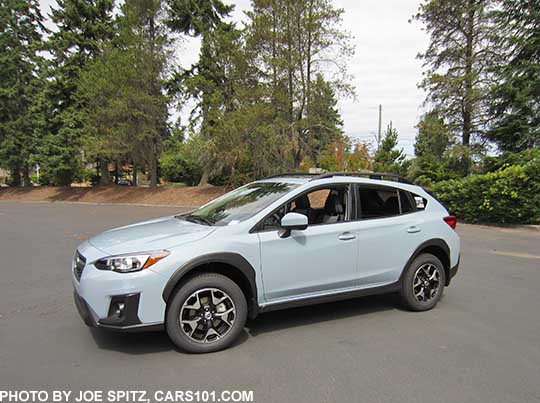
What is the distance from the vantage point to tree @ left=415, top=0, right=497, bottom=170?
56.2ft

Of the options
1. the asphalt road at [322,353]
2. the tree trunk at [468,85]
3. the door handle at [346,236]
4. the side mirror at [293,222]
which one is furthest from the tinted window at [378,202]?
the tree trunk at [468,85]

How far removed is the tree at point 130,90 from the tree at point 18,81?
8.76 meters

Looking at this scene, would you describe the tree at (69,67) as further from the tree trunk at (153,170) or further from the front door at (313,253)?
the front door at (313,253)

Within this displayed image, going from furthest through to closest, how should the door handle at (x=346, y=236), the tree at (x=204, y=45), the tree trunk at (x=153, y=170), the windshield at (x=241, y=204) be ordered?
the tree trunk at (x=153, y=170)
the tree at (x=204, y=45)
the door handle at (x=346, y=236)
the windshield at (x=241, y=204)

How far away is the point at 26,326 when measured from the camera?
402 cm

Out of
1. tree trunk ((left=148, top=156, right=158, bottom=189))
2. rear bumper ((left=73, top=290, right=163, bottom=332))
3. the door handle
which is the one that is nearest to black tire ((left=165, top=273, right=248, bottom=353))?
rear bumper ((left=73, top=290, right=163, bottom=332))

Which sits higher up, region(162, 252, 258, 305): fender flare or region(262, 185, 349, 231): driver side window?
region(262, 185, 349, 231): driver side window

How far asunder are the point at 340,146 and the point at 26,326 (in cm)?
1878

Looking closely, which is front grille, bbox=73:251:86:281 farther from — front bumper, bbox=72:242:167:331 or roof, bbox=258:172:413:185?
roof, bbox=258:172:413:185

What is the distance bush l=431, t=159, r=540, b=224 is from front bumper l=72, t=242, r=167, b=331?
12378 millimetres

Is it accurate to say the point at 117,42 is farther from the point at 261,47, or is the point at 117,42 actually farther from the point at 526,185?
the point at 526,185

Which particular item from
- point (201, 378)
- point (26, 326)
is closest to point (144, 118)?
point (26, 326)

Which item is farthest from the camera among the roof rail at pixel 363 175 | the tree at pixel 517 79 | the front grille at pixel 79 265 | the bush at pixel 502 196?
the tree at pixel 517 79

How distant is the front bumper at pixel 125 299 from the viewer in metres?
3.11
